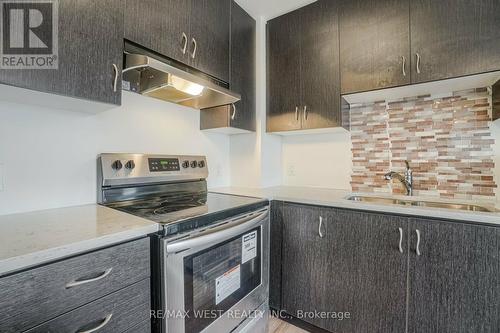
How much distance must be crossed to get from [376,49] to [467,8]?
475mm

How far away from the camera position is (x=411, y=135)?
1.76m

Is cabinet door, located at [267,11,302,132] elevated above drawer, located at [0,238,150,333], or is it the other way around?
cabinet door, located at [267,11,302,132]

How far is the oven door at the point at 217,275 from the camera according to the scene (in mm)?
938

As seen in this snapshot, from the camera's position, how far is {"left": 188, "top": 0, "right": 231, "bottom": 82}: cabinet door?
4.94 ft

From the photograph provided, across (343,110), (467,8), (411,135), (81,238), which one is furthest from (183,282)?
(467,8)

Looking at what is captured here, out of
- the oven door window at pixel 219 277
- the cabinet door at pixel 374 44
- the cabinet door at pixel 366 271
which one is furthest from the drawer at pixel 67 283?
the cabinet door at pixel 374 44

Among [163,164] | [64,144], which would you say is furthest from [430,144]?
[64,144]

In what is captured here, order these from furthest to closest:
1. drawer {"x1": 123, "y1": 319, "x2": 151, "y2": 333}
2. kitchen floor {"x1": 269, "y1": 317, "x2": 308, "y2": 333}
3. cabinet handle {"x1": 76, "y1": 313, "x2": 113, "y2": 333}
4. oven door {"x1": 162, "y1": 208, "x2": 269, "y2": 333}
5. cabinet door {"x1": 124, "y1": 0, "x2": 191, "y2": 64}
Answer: kitchen floor {"x1": 269, "y1": 317, "x2": 308, "y2": 333} → cabinet door {"x1": 124, "y1": 0, "x2": 191, "y2": 64} → oven door {"x1": 162, "y1": 208, "x2": 269, "y2": 333} → drawer {"x1": 123, "y1": 319, "x2": 151, "y2": 333} → cabinet handle {"x1": 76, "y1": 313, "x2": 113, "y2": 333}

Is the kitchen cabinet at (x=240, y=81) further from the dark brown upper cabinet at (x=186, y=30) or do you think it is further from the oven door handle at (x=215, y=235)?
the oven door handle at (x=215, y=235)

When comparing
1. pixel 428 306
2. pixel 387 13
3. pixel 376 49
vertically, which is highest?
pixel 387 13

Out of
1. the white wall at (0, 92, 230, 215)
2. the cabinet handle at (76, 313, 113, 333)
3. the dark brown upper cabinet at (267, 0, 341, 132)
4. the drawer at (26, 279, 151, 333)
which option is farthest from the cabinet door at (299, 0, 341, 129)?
the cabinet handle at (76, 313, 113, 333)

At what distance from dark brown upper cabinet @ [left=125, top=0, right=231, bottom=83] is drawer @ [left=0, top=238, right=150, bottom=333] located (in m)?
1.03

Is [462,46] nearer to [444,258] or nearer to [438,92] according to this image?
[438,92]

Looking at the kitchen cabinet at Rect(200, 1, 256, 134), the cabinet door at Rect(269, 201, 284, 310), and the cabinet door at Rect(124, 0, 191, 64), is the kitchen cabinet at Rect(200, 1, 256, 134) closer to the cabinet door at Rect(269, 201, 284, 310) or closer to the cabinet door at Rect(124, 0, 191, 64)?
the cabinet door at Rect(124, 0, 191, 64)
